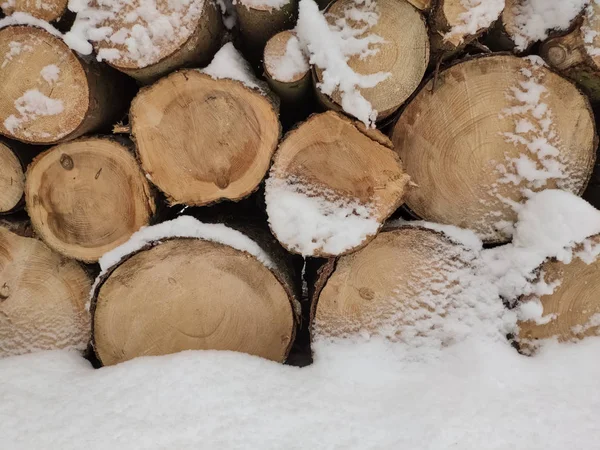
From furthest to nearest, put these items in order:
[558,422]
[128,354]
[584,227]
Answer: [128,354] → [584,227] → [558,422]

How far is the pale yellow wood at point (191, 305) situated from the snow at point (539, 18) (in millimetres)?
914

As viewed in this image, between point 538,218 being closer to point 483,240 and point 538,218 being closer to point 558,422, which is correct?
point 483,240

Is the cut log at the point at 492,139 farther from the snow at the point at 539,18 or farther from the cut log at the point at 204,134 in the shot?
the cut log at the point at 204,134

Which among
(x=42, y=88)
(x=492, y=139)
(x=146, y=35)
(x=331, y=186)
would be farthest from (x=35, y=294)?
(x=492, y=139)

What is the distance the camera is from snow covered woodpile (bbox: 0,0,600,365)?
129cm

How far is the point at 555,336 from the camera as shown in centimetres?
144

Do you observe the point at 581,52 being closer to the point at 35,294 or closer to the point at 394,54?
the point at 394,54

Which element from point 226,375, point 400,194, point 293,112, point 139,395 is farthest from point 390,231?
point 139,395

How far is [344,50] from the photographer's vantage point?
1271 millimetres

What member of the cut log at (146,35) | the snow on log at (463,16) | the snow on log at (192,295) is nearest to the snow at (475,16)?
the snow on log at (463,16)

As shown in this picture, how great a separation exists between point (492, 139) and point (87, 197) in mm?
1087

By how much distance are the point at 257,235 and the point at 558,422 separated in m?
0.89

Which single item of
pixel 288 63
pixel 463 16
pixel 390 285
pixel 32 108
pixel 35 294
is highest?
pixel 463 16

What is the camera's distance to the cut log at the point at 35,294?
1.54 metres
